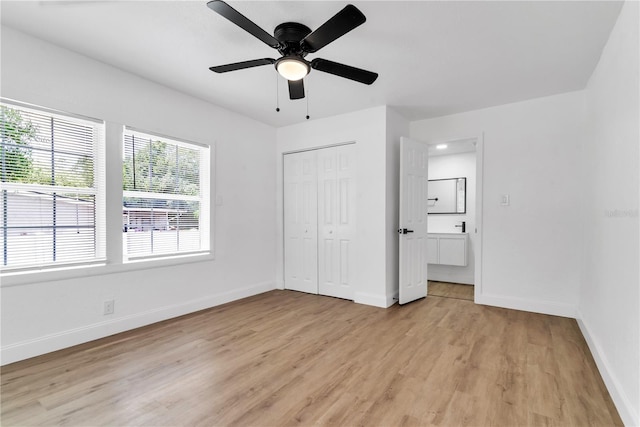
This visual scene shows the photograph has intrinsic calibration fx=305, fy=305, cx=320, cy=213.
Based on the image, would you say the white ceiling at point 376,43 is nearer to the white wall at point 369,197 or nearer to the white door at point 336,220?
the white wall at point 369,197

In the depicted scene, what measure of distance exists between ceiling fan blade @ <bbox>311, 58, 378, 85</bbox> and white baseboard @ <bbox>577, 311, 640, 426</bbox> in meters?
2.49

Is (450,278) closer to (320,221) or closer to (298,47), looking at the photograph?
(320,221)

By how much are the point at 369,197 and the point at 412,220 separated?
68 centimetres

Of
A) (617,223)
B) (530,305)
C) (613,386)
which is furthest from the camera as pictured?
(530,305)

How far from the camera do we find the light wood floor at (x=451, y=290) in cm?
441

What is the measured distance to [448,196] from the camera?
558 centimetres

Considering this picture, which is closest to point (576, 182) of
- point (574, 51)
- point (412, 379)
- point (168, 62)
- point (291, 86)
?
point (574, 51)

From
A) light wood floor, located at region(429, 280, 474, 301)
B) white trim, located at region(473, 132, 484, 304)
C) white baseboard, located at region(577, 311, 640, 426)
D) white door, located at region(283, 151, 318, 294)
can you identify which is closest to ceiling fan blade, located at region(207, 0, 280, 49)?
white door, located at region(283, 151, 318, 294)

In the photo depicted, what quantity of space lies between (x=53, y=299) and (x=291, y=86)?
8.68ft

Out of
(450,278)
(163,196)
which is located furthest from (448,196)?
(163,196)

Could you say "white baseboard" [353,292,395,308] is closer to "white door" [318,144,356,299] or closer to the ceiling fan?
"white door" [318,144,356,299]

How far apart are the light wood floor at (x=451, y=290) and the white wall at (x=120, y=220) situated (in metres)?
2.59

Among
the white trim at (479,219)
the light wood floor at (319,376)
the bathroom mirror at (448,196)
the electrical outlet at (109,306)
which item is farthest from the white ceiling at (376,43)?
the light wood floor at (319,376)

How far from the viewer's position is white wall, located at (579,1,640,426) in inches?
66.1
